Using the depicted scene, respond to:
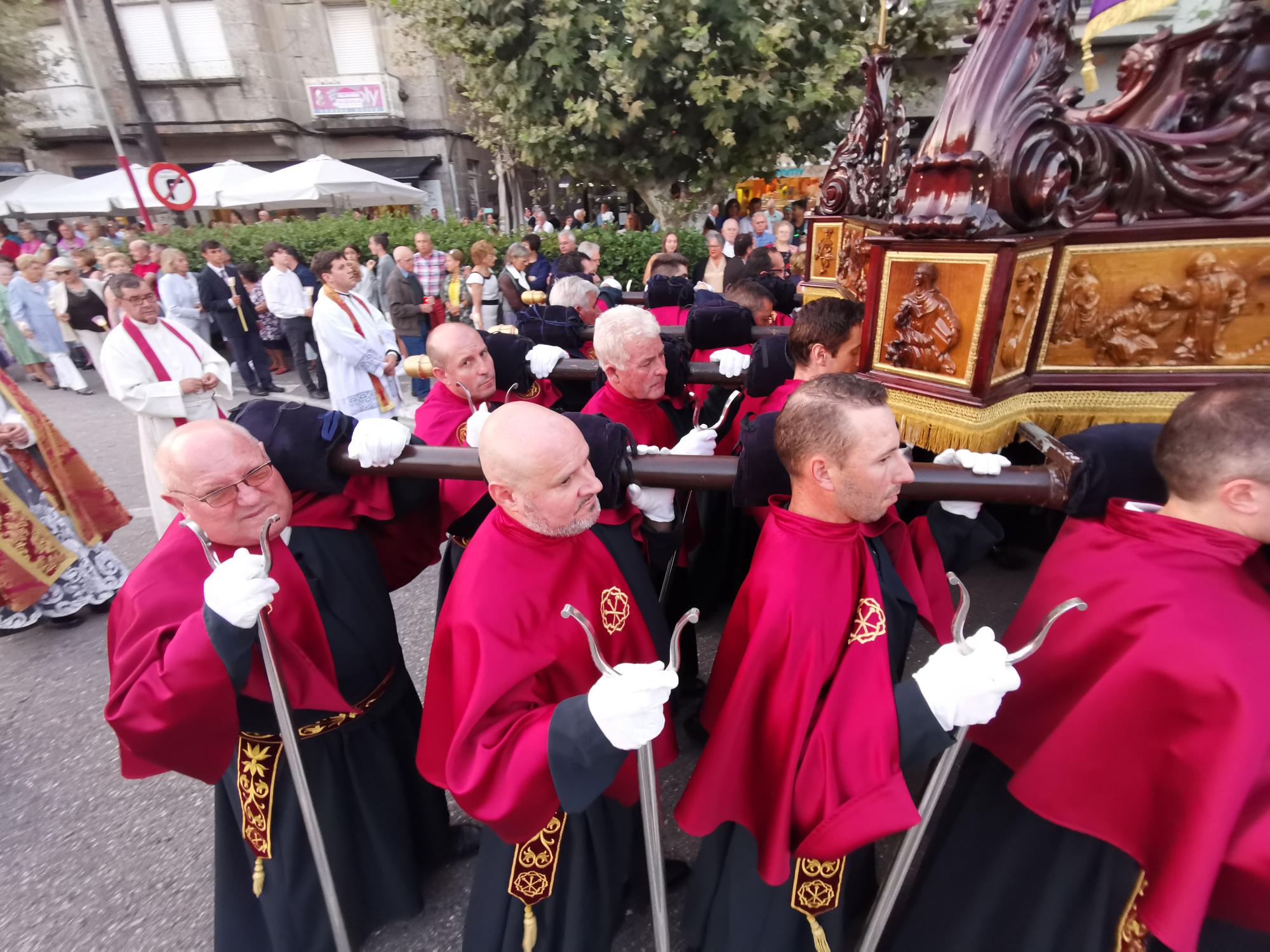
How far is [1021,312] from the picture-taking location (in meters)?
2.48

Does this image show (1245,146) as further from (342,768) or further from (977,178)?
(342,768)

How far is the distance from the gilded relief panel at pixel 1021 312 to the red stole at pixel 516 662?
167cm

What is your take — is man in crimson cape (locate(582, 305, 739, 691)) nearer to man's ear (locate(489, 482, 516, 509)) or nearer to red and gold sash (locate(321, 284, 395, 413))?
man's ear (locate(489, 482, 516, 509))

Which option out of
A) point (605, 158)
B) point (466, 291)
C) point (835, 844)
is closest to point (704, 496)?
point (835, 844)

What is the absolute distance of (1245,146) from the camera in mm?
2348

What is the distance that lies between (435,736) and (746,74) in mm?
9518

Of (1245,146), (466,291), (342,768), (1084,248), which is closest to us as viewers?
(342,768)

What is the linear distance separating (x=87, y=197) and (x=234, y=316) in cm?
1169

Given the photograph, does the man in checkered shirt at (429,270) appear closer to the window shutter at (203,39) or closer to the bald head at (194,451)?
the bald head at (194,451)

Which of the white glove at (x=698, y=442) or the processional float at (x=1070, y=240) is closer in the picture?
the processional float at (x=1070, y=240)

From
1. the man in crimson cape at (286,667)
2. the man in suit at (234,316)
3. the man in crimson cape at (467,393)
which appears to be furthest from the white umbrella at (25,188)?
the man in crimson cape at (286,667)

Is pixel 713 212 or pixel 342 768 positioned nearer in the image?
pixel 342 768

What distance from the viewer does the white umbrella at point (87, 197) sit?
16.5m

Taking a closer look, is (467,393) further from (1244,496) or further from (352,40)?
(352,40)
